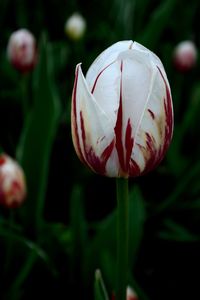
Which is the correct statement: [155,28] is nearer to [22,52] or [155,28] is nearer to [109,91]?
[22,52]

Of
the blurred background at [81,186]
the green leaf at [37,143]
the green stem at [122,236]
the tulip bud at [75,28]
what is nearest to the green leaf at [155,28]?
the blurred background at [81,186]

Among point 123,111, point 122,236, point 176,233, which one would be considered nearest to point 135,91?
point 123,111

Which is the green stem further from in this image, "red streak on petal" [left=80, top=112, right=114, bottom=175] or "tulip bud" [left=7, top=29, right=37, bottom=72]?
"tulip bud" [left=7, top=29, right=37, bottom=72]

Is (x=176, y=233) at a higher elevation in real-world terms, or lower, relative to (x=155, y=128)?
lower

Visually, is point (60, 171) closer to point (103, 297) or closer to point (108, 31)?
point (108, 31)

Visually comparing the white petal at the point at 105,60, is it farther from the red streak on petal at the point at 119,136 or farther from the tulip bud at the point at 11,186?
the tulip bud at the point at 11,186
